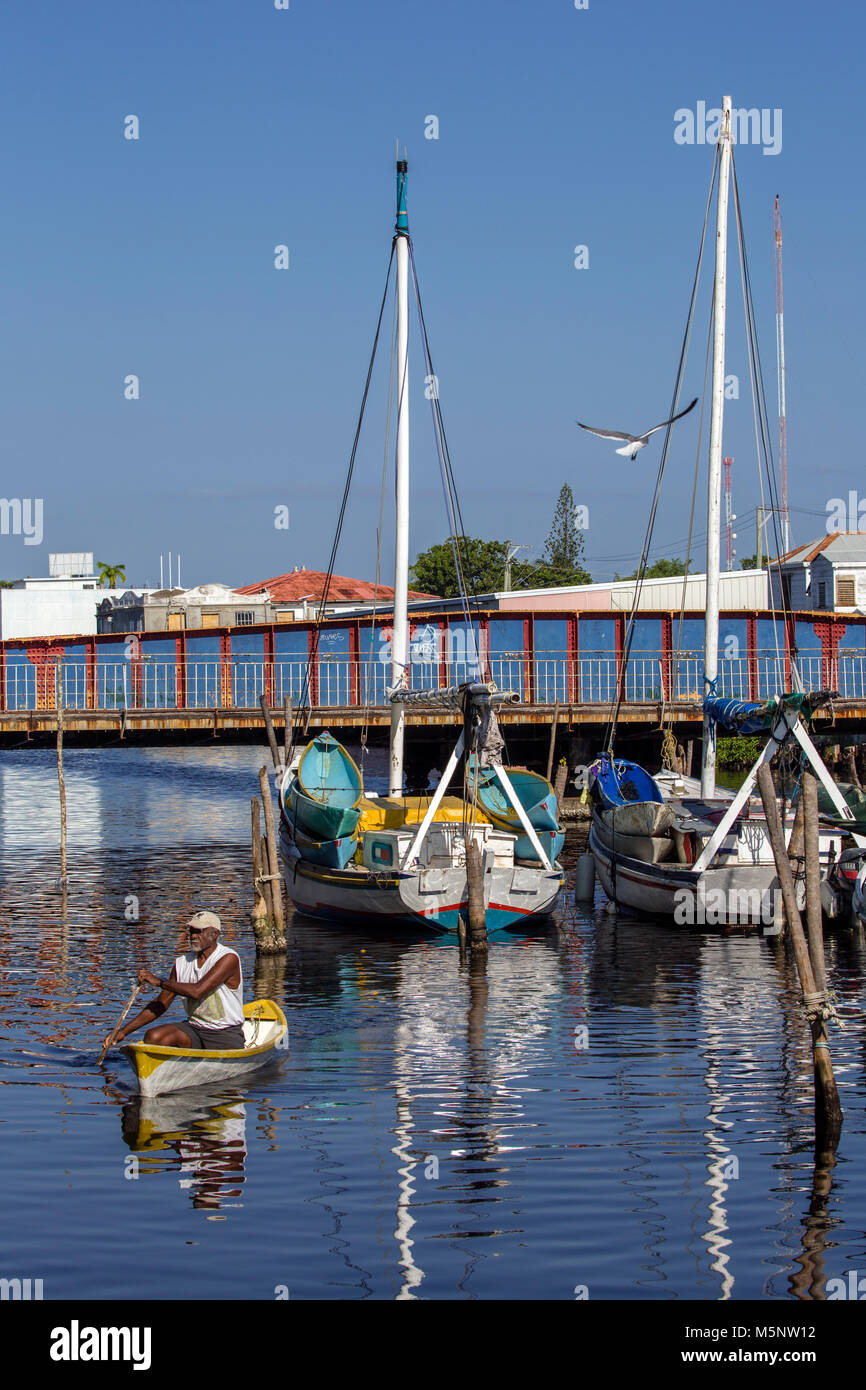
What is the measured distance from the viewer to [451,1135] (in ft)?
46.6

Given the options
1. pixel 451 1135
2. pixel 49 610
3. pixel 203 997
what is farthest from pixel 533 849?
pixel 49 610

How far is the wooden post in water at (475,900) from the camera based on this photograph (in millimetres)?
24516

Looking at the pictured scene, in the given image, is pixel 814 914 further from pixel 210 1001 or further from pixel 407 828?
pixel 407 828

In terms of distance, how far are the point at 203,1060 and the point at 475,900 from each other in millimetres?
9954

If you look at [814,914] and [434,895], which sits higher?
[814,914]

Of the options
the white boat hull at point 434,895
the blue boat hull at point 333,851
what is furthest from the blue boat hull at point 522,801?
the blue boat hull at point 333,851

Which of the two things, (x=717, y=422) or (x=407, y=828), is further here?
(x=717, y=422)

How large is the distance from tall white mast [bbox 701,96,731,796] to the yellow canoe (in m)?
16.9

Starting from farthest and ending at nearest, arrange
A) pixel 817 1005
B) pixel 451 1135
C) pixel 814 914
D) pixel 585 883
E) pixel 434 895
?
pixel 585 883, pixel 434 895, pixel 451 1135, pixel 814 914, pixel 817 1005

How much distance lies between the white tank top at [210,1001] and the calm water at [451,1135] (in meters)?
0.83

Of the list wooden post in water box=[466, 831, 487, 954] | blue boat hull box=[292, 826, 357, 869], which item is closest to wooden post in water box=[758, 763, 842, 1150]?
wooden post in water box=[466, 831, 487, 954]

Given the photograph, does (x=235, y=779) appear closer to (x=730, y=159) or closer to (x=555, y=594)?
(x=555, y=594)

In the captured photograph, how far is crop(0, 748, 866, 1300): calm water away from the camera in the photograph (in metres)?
11.0

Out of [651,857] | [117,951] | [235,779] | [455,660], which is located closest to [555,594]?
[455,660]
